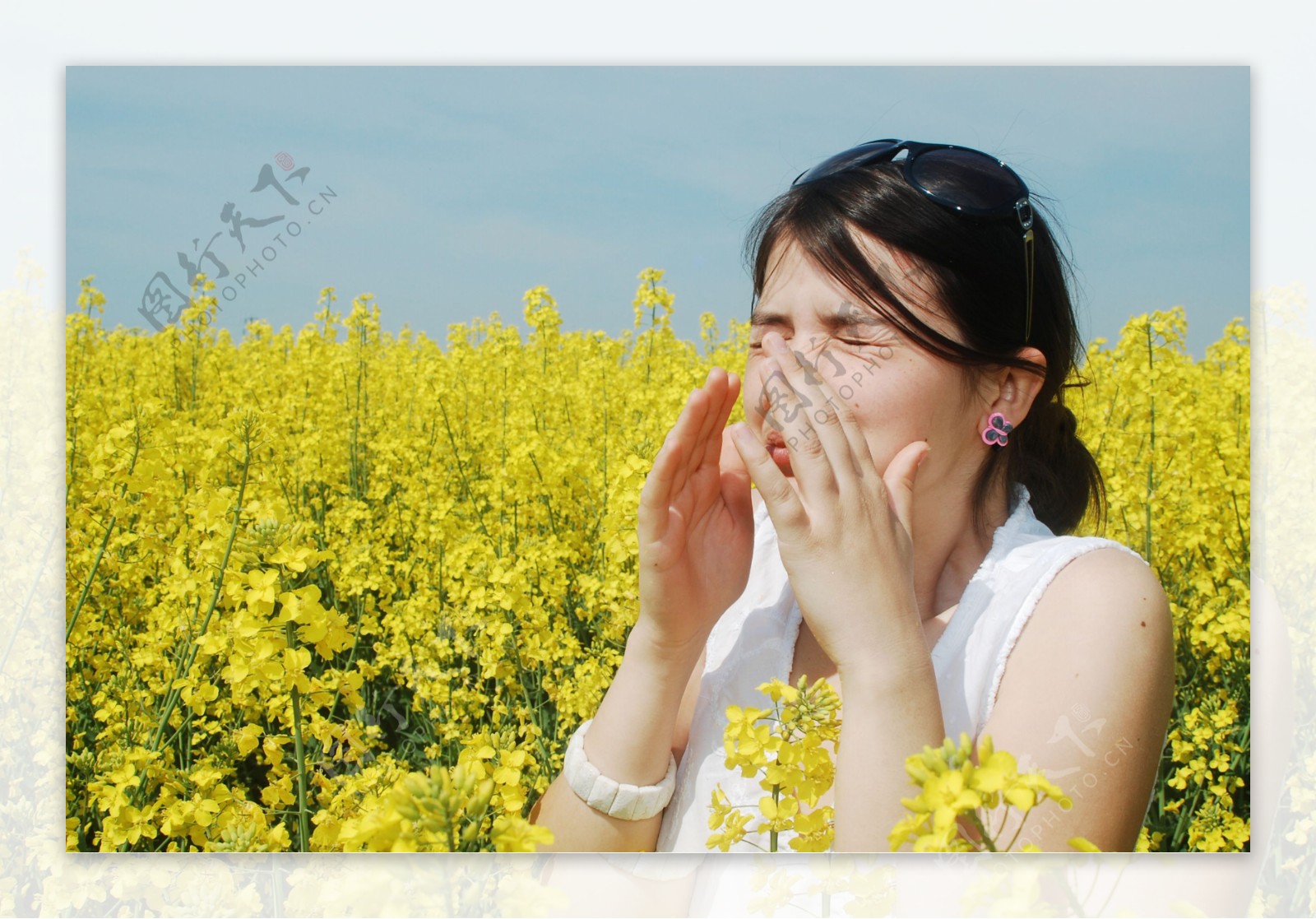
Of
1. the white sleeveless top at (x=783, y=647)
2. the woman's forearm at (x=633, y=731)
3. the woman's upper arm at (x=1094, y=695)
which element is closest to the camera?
the woman's upper arm at (x=1094, y=695)

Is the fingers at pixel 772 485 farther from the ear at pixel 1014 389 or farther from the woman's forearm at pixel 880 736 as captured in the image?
the ear at pixel 1014 389

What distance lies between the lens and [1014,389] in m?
1.36

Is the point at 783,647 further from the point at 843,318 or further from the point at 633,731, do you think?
the point at 843,318

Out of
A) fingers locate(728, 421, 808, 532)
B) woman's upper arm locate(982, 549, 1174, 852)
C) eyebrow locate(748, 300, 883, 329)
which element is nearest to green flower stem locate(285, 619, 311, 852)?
fingers locate(728, 421, 808, 532)

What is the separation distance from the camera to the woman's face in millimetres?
1307

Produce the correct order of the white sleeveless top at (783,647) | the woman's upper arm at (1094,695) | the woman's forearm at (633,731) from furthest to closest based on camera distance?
the woman's forearm at (633,731) < the white sleeveless top at (783,647) < the woman's upper arm at (1094,695)

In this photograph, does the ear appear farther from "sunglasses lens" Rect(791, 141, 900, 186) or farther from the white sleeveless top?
"sunglasses lens" Rect(791, 141, 900, 186)

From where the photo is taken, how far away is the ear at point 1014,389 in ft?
4.42

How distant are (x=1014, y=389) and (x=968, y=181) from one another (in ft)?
0.88

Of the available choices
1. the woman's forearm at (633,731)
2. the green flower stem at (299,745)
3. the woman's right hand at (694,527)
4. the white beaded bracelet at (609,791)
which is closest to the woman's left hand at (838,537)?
the woman's right hand at (694,527)

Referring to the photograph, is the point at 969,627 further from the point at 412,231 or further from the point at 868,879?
the point at 412,231

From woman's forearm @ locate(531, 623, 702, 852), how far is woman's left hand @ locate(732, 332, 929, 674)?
0.79ft

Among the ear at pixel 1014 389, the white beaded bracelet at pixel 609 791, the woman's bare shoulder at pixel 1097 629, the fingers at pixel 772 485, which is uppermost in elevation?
the ear at pixel 1014 389

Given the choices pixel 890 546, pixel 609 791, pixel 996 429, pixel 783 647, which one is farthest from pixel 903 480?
pixel 609 791
